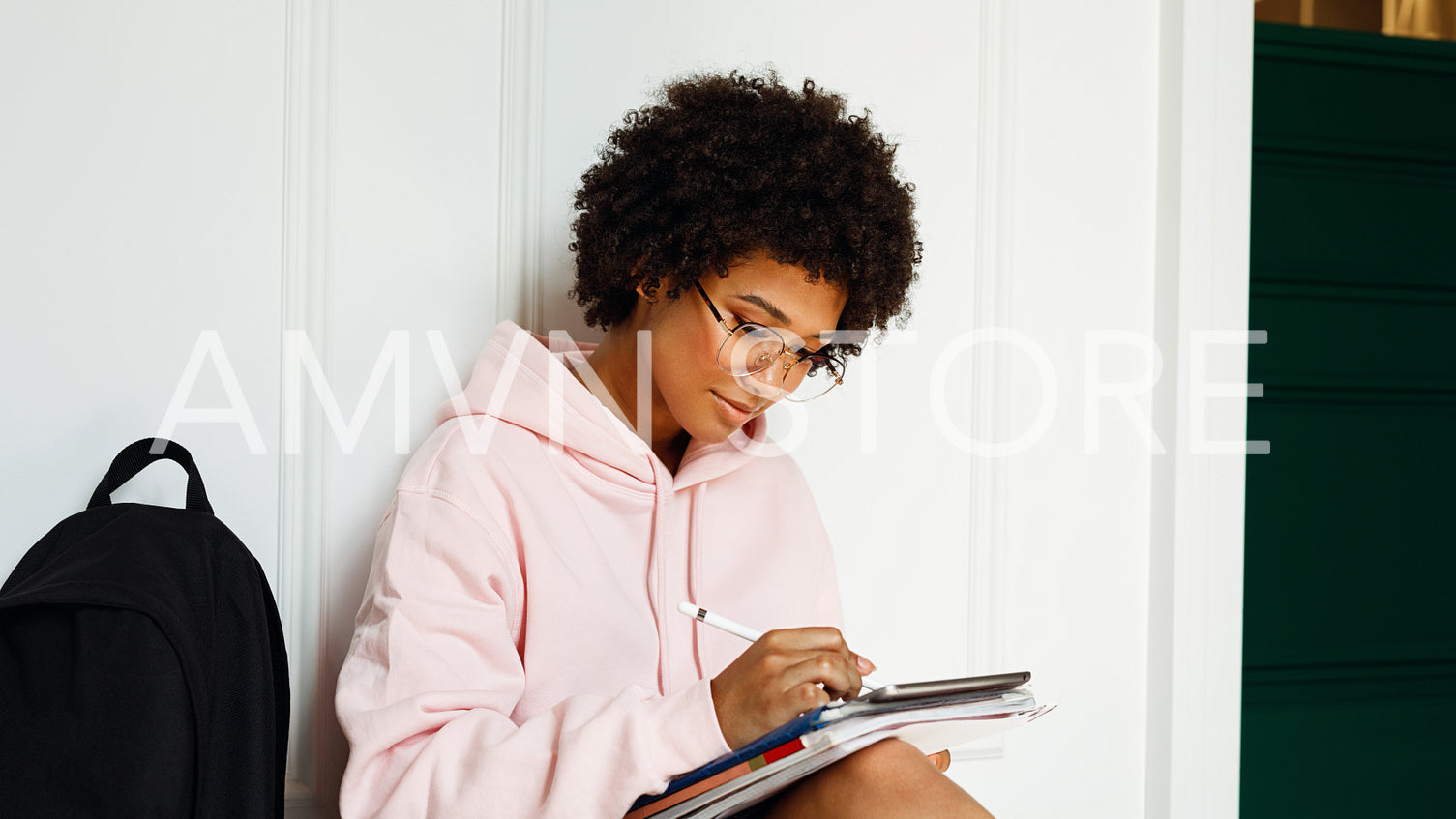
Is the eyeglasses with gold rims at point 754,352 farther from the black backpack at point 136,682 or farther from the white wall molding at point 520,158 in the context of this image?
the black backpack at point 136,682

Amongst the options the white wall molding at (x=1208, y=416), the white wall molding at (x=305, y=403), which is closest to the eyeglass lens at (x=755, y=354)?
the white wall molding at (x=305, y=403)

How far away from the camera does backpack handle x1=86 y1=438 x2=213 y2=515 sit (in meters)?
1.04

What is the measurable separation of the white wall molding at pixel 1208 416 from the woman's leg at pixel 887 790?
0.78 metres

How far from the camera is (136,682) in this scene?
0.83 m

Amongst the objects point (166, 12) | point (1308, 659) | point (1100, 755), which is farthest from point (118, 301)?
point (1308, 659)

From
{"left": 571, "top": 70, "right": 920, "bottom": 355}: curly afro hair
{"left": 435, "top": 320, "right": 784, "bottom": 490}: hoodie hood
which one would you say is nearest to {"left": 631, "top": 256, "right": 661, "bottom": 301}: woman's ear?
{"left": 571, "top": 70, "right": 920, "bottom": 355}: curly afro hair

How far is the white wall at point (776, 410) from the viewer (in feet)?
3.69

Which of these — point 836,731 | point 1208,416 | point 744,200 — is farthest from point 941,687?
point 1208,416

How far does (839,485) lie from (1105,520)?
40 centimetres

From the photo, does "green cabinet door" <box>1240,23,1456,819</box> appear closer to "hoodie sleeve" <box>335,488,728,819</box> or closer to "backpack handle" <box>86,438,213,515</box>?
"hoodie sleeve" <box>335,488,728,819</box>

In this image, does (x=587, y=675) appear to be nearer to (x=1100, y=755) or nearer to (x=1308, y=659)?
(x=1100, y=755)

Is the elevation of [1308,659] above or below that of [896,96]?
below

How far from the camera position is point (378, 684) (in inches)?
36.1

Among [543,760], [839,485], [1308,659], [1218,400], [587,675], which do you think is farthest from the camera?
[1308,659]
